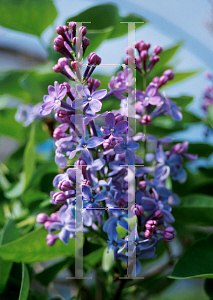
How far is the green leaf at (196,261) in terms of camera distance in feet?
1.56

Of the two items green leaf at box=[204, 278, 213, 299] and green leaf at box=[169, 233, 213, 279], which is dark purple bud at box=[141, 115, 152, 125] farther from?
green leaf at box=[204, 278, 213, 299]

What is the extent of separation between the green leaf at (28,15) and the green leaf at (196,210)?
0.56 metres

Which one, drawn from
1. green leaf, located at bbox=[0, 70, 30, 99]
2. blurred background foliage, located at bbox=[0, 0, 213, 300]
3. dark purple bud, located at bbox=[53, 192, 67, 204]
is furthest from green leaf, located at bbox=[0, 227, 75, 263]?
green leaf, located at bbox=[0, 70, 30, 99]

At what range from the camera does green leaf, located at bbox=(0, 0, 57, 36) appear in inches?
29.5

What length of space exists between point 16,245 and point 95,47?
453mm

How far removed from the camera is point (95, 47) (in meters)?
0.71

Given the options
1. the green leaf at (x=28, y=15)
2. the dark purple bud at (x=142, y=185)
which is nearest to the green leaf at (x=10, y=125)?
the green leaf at (x=28, y=15)

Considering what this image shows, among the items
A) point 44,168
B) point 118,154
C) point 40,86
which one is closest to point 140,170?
point 118,154

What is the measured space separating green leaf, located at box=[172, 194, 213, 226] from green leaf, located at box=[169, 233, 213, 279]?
0.17ft

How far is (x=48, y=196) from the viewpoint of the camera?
2.12 ft

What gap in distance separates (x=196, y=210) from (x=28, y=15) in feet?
1.99

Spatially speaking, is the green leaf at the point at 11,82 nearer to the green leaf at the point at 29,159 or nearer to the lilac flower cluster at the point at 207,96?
the green leaf at the point at 29,159

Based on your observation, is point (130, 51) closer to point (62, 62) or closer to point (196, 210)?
point (62, 62)

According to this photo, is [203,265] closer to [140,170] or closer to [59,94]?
[140,170]
